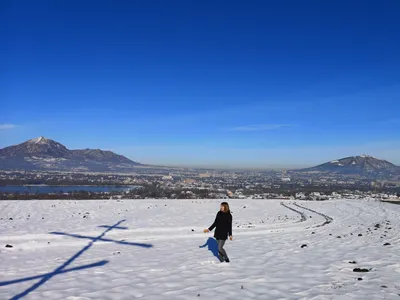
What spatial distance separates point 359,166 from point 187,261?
15003 centimetres

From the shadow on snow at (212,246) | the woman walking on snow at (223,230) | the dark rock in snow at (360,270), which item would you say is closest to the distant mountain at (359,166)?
the shadow on snow at (212,246)

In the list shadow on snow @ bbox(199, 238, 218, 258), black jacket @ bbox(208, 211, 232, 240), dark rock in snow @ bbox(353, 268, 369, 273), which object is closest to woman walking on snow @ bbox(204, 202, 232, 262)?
black jacket @ bbox(208, 211, 232, 240)

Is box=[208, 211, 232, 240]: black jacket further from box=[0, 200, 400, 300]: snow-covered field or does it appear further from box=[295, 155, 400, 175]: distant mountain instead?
box=[295, 155, 400, 175]: distant mountain

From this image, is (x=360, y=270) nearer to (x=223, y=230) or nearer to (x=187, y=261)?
(x=223, y=230)

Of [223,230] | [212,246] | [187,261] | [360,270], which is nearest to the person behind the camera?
[360,270]

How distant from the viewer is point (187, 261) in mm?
11234

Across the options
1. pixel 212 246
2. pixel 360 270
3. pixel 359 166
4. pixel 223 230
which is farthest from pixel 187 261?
pixel 359 166

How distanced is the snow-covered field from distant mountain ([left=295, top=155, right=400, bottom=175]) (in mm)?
120054

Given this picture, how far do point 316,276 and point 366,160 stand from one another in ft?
497

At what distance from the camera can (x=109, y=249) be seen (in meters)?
13.4

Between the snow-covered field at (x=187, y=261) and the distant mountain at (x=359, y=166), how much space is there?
120 metres

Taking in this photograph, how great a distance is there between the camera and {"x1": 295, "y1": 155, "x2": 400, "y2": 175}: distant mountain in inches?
5128

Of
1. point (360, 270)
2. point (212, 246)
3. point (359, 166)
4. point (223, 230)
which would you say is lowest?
point (212, 246)

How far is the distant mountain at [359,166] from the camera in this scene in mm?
130250
